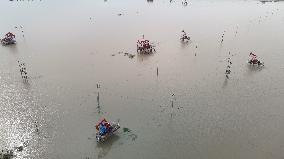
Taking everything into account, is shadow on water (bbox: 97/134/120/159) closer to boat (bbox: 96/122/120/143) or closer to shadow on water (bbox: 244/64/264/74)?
boat (bbox: 96/122/120/143)

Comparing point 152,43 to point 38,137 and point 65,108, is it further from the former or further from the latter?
point 38,137

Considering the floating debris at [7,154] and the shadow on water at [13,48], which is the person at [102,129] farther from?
the shadow on water at [13,48]

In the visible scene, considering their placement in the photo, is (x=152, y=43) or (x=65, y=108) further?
(x=152, y=43)

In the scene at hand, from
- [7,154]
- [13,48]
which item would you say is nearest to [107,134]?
[7,154]

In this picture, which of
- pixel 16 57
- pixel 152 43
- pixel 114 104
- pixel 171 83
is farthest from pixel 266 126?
pixel 16 57

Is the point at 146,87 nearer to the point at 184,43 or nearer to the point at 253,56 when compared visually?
the point at 184,43

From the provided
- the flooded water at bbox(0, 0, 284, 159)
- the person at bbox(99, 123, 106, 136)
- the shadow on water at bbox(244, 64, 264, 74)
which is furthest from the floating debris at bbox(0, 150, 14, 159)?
the shadow on water at bbox(244, 64, 264, 74)
